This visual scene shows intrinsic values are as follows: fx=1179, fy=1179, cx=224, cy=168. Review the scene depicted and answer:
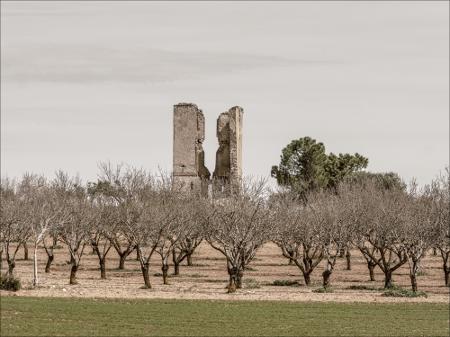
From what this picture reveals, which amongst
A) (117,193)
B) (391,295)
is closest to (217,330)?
(391,295)

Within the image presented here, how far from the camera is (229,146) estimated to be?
3824 inches

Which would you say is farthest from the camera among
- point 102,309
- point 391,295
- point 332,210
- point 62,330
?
point 332,210

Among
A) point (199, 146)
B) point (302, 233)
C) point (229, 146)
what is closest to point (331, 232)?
point (302, 233)

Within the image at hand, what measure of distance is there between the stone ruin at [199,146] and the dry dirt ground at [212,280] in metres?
12.3

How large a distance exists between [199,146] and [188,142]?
118 centimetres

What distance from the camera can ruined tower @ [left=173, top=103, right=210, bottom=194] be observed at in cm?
9844

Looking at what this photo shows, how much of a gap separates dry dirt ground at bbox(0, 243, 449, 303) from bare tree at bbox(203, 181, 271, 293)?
114 centimetres

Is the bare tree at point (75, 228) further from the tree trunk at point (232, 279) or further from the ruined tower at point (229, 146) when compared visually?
the ruined tower at point (229, 146)

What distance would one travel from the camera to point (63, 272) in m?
64.0

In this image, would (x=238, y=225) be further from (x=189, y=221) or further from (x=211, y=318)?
(x=211, y=318)

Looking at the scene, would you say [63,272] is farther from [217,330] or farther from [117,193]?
[217,330]

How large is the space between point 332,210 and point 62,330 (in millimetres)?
32373

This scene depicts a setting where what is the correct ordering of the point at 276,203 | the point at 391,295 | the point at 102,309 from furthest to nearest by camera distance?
the point at 276,203
the point at 391,295
the point at 102,309

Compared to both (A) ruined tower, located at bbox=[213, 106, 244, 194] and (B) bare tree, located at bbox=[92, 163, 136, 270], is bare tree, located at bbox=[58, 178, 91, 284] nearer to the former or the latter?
(B) bare tree, located at bbox=[92, 163, 136, 270]
